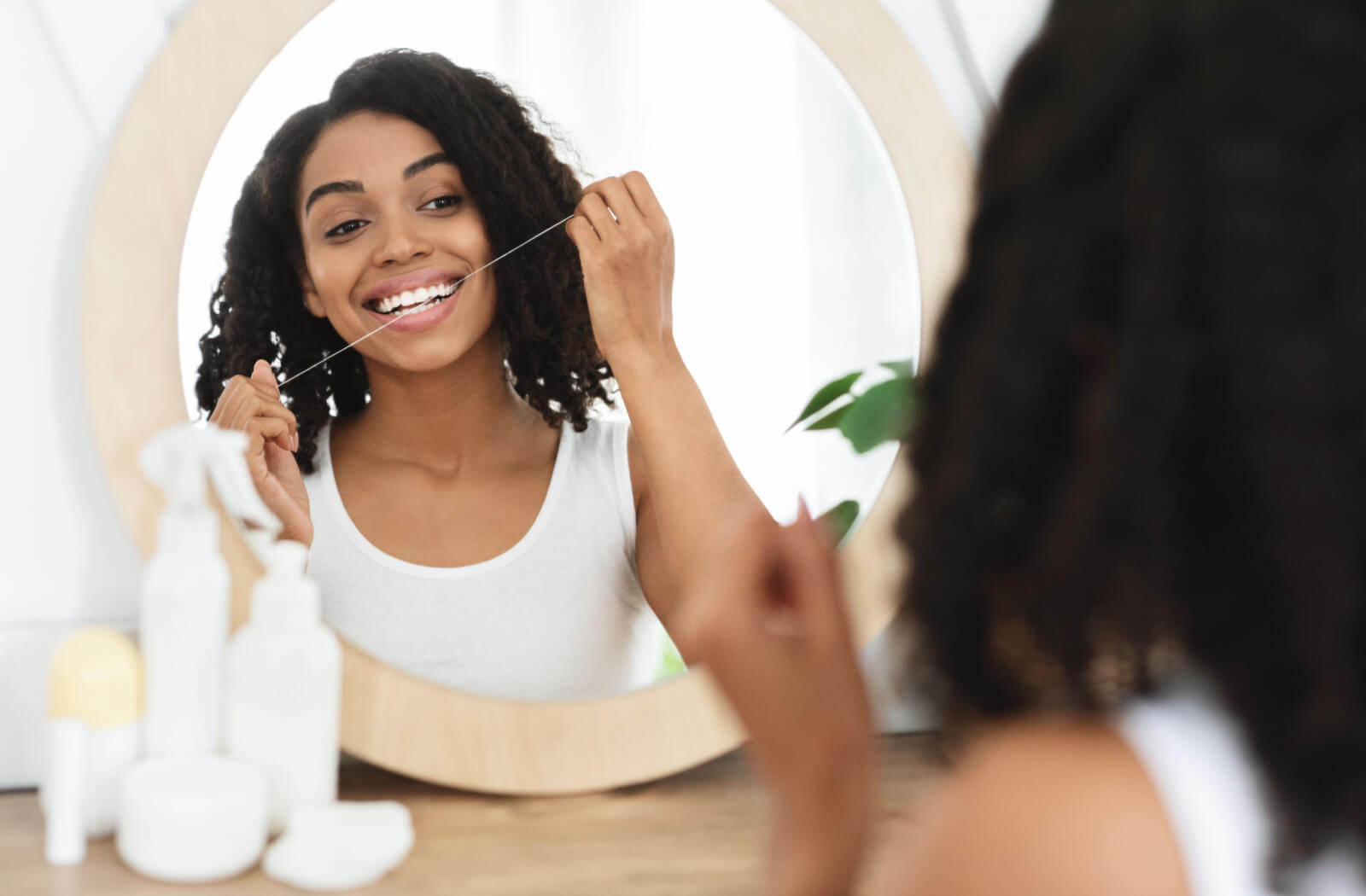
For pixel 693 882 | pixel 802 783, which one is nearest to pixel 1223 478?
pixel 802 783

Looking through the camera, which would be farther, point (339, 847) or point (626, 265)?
point (626, 265)

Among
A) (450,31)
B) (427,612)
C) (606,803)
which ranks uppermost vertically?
(450,31)

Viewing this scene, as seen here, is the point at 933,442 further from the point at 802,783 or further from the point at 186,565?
the point at 186,565

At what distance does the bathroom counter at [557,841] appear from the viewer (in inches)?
25.0

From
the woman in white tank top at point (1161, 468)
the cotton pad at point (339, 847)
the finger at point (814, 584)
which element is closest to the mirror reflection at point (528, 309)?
the cotton pad at point (339, 847)

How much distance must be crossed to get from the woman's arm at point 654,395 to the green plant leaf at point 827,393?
0.07m

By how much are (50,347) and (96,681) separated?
240 millimetres

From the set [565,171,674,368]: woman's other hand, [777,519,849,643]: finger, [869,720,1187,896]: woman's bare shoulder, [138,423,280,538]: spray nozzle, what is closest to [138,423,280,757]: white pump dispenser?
[138,423,280,538]: spray nozzle

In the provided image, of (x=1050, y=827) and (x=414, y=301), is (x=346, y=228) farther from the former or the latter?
(x=1050, y=827)

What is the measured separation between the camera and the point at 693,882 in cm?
65

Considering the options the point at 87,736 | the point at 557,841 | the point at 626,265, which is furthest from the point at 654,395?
the point at 87,736

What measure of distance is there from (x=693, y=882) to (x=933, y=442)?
0.38 m

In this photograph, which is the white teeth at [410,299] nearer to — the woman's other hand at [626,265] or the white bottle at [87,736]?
the woman's other hand at [626,265]

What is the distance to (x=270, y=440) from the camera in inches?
29.8
